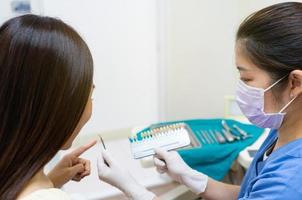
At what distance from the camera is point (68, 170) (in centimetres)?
95

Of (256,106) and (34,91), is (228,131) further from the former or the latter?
(34,91)

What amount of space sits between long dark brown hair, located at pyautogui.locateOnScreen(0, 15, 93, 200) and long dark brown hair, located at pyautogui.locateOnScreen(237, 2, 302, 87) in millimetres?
400

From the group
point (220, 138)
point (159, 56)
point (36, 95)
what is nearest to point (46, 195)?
point (36, 95)

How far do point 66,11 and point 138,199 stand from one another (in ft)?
3.36

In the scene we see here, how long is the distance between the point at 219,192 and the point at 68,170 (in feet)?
1.59

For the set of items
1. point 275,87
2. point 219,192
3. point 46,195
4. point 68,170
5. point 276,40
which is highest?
point 276,40

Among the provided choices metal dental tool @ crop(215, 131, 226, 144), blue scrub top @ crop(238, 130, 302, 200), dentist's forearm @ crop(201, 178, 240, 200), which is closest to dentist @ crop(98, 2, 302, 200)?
blue scrub top @ crop(238, 130, 302, 200)

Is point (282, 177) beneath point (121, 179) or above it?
above

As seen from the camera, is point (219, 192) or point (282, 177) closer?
point (282, 177)

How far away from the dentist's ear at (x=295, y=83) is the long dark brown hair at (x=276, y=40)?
1 cm

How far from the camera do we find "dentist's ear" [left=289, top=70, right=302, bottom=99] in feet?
2.52

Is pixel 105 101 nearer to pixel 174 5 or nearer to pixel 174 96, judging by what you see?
pixel 174 96

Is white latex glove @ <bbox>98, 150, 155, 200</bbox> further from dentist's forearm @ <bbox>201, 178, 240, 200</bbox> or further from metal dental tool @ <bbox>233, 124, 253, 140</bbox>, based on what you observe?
metal dental tool @ <bbox>233, 124, 253, 140</bbox>

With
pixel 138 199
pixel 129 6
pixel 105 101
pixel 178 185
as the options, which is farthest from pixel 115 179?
pixel 129 6
